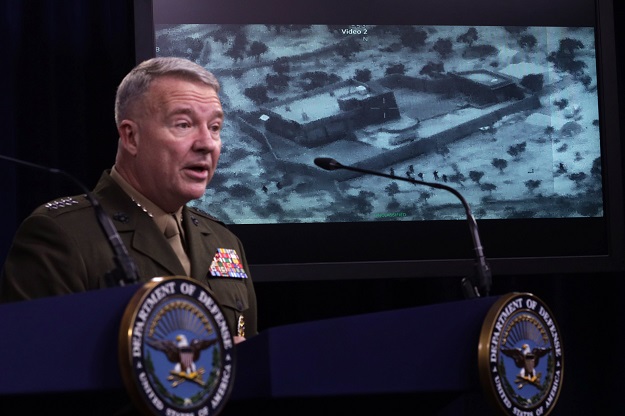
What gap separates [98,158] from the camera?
3732 mm

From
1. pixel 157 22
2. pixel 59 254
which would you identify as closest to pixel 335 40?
pixel 157 22

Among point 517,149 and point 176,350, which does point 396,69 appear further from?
point 176,350

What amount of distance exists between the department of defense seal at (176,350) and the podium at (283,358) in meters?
0.03

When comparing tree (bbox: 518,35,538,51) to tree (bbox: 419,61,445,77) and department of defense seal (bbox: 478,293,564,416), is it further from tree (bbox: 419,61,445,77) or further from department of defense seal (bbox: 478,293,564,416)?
department of defense seal (bbox: 478,293,564,416)

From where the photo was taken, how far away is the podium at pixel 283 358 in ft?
4.14

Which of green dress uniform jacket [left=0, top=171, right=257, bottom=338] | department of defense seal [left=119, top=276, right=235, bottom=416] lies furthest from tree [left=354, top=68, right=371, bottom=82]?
department of defense seal [left=119, top=276, right=235, bottom=416]

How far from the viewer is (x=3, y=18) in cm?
361

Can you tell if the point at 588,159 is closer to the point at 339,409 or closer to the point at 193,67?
the point at 193,67

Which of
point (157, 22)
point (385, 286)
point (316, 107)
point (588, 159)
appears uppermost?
point (157, 22)

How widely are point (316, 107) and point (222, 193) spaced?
1.40ft

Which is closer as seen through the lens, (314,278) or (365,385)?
(365,385)

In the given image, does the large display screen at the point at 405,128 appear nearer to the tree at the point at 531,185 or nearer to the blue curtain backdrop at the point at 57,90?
the tree at the point at 531,185

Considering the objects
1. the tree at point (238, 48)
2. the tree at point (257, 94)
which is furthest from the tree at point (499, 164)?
the tree at point (238, 48)

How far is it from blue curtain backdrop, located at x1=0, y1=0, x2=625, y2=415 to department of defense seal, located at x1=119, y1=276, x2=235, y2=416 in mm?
2325
